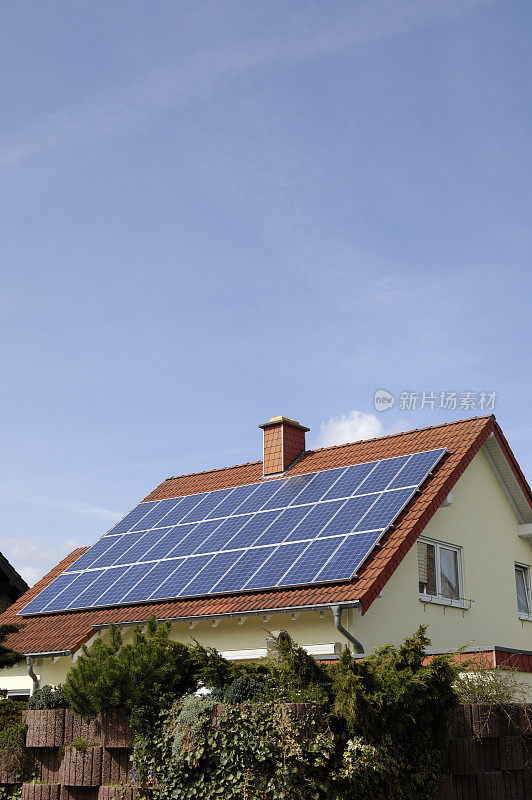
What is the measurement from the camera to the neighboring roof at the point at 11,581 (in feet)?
80.7

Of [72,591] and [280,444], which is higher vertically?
[280,444]

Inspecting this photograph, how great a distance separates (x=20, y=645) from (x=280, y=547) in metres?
6.50

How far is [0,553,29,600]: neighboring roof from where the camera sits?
80.7 feet

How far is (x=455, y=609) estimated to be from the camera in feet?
60.0

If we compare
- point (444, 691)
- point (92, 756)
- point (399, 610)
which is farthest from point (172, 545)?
point (444, 691)

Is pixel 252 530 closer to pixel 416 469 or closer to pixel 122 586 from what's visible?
pixel 122 586

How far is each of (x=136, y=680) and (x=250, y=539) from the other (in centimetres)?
713

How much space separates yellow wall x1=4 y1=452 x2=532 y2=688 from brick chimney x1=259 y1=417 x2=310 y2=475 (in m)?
4.74

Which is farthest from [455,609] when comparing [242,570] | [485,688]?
[485,688]

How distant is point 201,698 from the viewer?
1122cm

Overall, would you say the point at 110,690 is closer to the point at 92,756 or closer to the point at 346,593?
the point at 92,756

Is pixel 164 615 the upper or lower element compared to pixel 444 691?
upper

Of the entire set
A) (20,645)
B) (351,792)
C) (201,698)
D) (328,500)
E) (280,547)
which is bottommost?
(351,792)

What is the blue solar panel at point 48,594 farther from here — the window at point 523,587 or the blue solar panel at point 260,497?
the window at point 523,587
